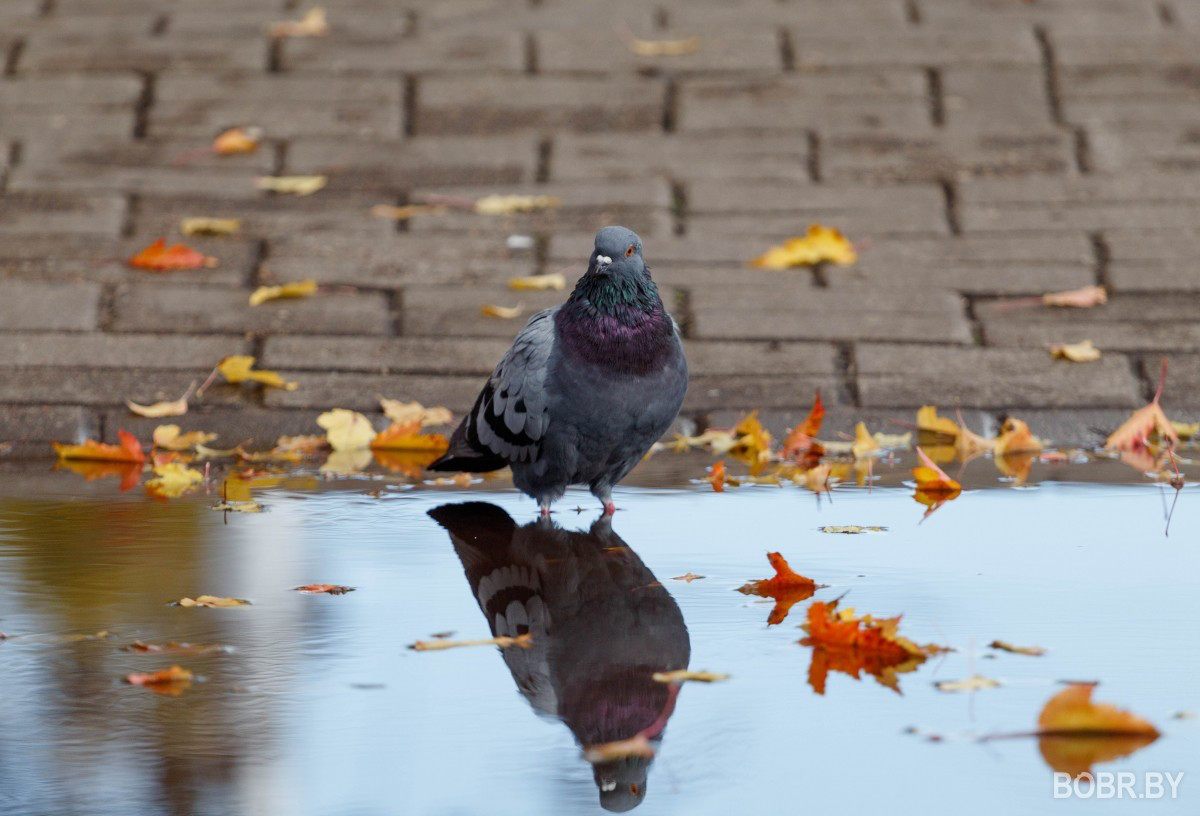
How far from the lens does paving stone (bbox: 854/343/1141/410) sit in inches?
158

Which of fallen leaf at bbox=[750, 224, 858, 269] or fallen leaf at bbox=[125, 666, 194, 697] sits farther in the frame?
fallen leaf at bbox=[750, 224, 858, 269]

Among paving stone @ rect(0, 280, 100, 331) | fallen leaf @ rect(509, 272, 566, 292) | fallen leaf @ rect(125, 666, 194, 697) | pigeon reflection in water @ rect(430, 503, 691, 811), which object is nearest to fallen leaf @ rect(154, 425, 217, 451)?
paving stone @ rect(0, 280, 100, 331)

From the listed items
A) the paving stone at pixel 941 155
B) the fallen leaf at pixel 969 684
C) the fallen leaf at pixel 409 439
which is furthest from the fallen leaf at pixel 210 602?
the paving stone at pixel 941 155

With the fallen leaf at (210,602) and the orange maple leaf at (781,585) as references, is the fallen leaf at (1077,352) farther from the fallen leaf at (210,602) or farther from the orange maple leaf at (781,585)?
the fallen leaf at (210,602)

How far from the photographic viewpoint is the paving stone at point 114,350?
4.20 metres

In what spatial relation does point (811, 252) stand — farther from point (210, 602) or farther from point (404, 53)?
point (210, 602)

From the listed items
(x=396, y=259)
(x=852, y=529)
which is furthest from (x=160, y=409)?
(x=852, y=529)

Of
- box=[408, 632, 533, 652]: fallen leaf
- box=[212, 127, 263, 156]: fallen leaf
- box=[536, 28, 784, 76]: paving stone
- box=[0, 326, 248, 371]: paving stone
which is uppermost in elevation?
box=[536, 28, 784, 76]: paving stone

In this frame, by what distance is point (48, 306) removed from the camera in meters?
4.50

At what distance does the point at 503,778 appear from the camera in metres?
1.75

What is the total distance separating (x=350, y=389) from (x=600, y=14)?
9.60 ft

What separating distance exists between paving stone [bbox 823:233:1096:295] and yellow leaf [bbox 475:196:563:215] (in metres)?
1.00

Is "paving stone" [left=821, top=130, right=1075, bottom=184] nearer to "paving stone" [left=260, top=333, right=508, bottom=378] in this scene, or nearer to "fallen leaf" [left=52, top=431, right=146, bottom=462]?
"paving stone" [left=260, top=333, right=508, bottom=378]

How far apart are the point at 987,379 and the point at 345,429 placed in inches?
65.7
